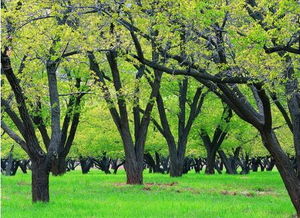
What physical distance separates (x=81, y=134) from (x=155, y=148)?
25.8 ft

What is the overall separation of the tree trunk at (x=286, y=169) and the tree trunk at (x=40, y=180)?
20.3 feet

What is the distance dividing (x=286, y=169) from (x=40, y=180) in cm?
679

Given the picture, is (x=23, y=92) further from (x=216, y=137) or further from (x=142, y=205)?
(x=216, y=137)

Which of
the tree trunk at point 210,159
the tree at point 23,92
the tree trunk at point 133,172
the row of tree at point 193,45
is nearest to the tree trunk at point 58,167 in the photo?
the tree trunk at point 133,172

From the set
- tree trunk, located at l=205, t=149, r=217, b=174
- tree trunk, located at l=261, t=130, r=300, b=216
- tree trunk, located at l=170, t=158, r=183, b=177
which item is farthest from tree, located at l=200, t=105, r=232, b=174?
tree trunk, located at l=261, t=130, r=300, b=216

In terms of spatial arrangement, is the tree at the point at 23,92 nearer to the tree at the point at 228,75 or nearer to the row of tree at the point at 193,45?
the row of tree at the point at 193,45

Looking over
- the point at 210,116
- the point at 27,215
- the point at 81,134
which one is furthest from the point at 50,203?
the point at 81,134

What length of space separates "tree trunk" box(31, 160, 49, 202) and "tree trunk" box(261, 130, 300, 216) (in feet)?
20.3

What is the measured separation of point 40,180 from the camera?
548 inches

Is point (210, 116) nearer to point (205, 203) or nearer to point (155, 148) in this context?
point (155, 148)

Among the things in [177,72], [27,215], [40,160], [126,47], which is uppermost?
[126,47]

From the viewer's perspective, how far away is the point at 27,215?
11539mm

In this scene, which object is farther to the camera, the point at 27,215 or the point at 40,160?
the point at 40,160

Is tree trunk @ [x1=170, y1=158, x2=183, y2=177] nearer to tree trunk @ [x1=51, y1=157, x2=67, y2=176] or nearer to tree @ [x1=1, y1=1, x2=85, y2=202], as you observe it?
tree trunk @ [x1=51, y1=157, x2=67, y2=176]
